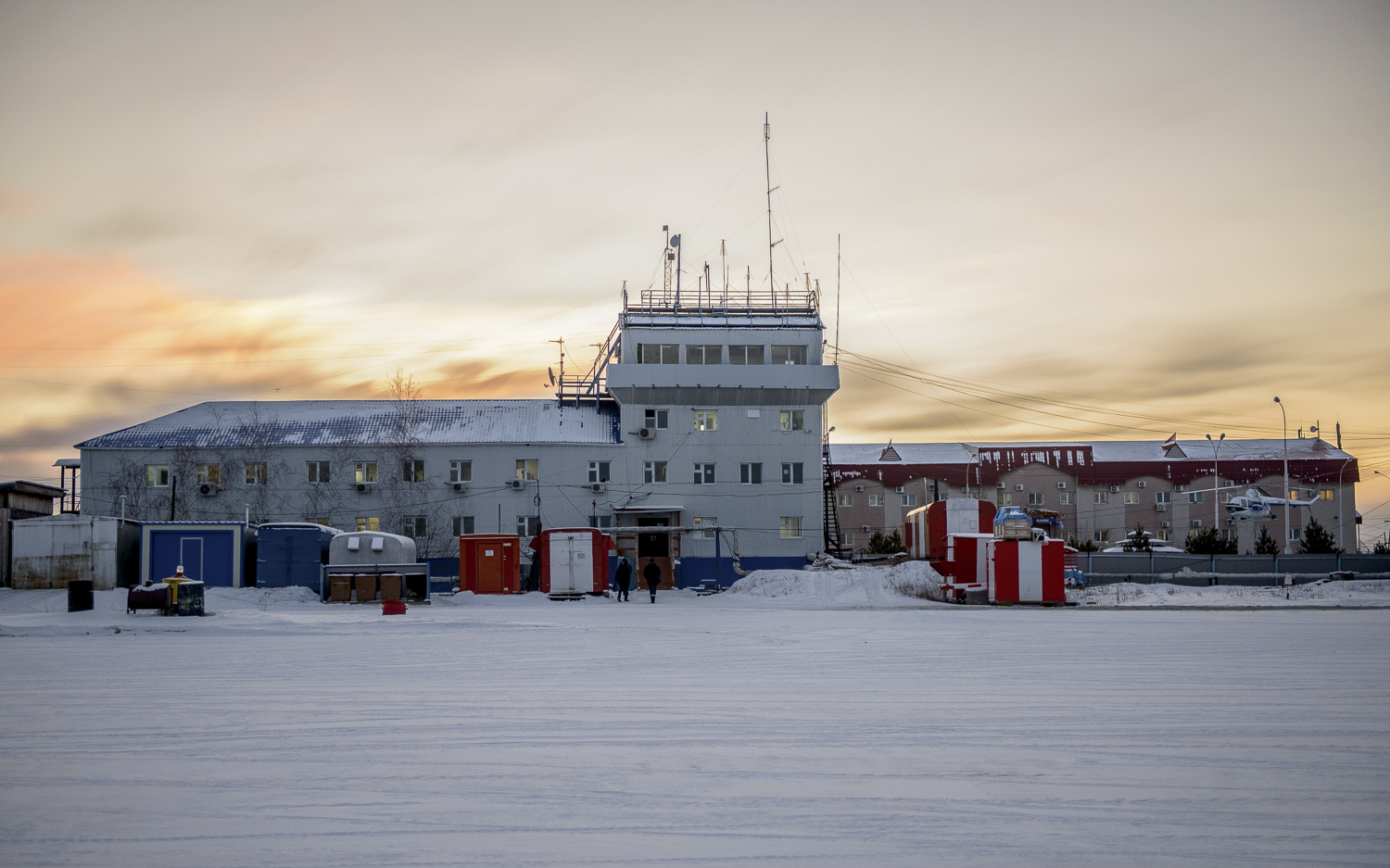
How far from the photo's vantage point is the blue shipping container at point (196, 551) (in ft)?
123

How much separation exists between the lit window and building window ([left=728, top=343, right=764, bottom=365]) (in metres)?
4.91

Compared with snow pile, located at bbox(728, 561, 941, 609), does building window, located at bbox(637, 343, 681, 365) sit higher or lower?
higher

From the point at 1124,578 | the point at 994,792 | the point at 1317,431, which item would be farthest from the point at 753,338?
the point at 1317,431

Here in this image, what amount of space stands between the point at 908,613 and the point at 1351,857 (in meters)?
24.0

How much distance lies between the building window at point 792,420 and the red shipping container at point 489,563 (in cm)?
1931

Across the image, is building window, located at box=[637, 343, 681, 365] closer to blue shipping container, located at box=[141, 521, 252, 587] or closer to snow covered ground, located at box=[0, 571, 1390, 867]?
blue shipping container, located at box=[141, 521, 252, 587]

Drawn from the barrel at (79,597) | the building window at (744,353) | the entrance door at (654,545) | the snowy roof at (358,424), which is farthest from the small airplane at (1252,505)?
the barrel at (79,597)

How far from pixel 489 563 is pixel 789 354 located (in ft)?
74.8

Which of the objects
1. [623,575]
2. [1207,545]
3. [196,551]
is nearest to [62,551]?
[196,551]

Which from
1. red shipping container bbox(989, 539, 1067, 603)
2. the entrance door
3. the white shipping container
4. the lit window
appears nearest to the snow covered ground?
red shipping container bbox(989, 539, 1067, 603)

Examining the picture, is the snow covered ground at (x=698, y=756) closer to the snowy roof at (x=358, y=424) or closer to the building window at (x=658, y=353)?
the snowy roof at (x=358, y=424)

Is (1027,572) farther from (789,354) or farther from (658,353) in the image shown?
(658,353)

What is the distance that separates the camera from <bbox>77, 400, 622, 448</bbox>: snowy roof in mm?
55906

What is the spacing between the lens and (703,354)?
56.9m
